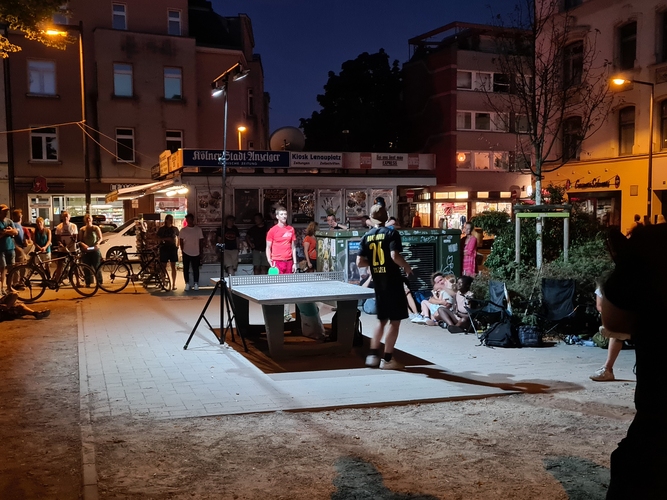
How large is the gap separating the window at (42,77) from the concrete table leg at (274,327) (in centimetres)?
2845

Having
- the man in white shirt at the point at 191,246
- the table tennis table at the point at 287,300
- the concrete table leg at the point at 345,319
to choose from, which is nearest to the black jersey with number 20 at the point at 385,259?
the table tennis table at the point at 287,300

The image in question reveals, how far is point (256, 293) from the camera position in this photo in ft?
27.8

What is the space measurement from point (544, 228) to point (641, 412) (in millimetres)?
10187

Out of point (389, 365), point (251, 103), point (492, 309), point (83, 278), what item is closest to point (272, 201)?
point (83, 278)

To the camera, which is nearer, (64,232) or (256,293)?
(256,293)

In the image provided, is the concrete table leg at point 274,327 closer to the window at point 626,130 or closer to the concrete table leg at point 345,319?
the concrete table leg at point 345,319

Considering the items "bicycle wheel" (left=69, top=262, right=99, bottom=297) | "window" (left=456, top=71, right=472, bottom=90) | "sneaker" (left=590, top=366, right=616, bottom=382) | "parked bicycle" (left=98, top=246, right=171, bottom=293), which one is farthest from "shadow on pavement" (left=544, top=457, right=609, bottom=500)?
"window" (left=456, top=71, right=472, bottom=90)

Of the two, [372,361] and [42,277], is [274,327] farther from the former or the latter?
[42,277]

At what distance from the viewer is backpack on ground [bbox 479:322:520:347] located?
30.6ft

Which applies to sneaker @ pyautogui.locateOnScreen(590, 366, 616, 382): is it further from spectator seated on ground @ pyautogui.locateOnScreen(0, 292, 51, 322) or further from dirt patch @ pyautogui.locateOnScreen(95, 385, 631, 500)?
spectator seated on ground @ pyautogui.locateOnScreen(0, 292, 51, 322)

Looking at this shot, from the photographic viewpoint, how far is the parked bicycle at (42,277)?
14087mm

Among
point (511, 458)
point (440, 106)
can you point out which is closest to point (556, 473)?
point (511, 458)

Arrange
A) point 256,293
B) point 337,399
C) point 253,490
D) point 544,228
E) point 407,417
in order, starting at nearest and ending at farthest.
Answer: point 253,490, point 407,417, point 337,399, point 256,293, point 544,228

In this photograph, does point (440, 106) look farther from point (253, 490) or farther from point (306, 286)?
point (253, 490)
